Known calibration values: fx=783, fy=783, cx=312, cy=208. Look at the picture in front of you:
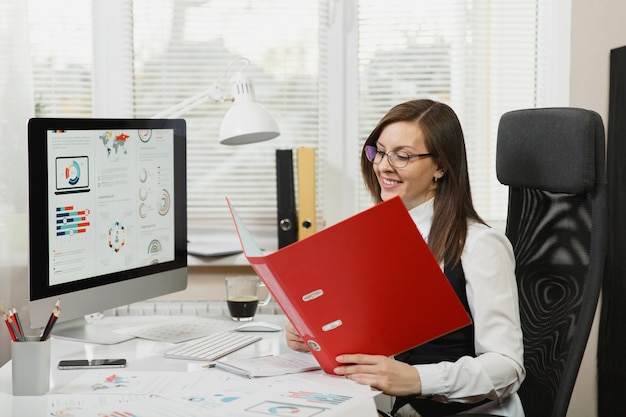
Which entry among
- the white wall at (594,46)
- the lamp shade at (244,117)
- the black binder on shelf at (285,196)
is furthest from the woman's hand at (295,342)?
the white wall at (594,46)

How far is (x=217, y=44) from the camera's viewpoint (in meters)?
2.74

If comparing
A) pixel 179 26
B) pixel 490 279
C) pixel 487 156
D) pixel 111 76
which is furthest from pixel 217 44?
pixel 490 279

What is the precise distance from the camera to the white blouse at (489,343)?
144 cm

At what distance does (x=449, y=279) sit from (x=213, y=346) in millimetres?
514

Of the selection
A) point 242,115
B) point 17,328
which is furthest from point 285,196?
point 17,328

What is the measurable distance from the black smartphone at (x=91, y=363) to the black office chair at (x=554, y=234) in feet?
2.71

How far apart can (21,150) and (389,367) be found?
1301 mm

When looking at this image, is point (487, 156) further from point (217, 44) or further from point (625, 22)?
point (217, 44)

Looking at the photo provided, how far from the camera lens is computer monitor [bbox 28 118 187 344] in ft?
5.18

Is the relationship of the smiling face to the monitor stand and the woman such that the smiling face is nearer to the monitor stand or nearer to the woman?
the woman

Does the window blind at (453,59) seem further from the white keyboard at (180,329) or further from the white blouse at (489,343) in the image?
the white blouse at (489,343)

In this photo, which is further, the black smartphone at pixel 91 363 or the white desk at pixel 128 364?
the black smartphone at pixel 91 363

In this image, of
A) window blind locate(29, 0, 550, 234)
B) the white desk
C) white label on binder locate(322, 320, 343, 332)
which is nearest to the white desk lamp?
window blind locate(29, 0, 550, 234)

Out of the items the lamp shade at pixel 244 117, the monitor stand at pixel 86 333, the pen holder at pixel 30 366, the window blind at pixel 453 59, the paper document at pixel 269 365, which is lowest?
the monitor stand at pixel 86 333
